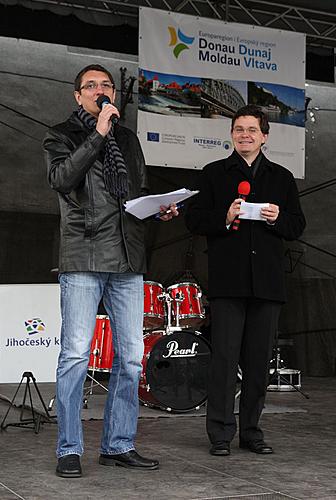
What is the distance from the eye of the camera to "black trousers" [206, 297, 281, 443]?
3.70 m

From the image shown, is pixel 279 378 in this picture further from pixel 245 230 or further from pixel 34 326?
pixel 245 230

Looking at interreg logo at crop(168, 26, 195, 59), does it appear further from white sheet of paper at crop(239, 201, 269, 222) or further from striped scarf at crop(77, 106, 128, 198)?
striped scarf at crop(77, 106, 128, 198)

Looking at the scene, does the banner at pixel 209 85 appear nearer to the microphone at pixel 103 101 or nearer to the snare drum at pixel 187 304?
the snare drum at pixel 187 304

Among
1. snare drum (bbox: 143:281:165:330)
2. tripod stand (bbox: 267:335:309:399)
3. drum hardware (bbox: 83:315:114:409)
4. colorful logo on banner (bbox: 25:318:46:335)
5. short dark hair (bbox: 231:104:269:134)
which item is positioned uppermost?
short dark hair (bbox: 231:104:269:134)

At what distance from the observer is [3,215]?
7684 millimetres

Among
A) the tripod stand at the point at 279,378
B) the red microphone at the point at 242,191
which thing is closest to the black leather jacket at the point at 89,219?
the red microphone at the point at 242,191

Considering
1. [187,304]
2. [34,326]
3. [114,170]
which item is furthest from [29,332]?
[114,170]

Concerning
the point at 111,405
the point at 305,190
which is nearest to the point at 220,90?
the point at 305,190

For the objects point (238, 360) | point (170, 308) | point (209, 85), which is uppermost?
point (209, 85)

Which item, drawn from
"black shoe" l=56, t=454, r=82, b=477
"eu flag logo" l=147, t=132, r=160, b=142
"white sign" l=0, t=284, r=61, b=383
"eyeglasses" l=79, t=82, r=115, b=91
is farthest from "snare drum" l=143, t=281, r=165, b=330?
"eyeglasses" l=79, t=82, r=115, b=91

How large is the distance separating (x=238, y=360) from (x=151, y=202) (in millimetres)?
1003

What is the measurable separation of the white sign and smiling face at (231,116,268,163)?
10.3ft

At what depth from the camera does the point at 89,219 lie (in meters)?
3.14

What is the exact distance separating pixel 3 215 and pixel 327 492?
5274mm
